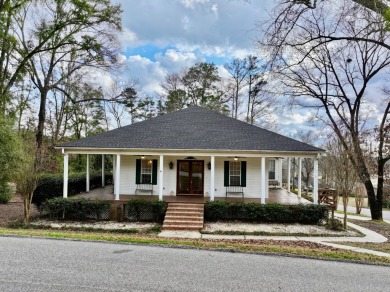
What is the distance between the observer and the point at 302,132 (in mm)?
49656

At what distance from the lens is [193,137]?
658 inches

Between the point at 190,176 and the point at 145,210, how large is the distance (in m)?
3.89

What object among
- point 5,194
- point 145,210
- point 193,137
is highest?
point 193,137

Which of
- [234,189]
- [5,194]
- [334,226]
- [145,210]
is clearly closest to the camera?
[334,226]

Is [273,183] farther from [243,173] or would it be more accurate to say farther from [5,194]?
[5,194]

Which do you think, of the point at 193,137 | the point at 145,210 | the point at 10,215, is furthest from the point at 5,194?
the point at 193,137

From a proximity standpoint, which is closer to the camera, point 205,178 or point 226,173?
point 226,173

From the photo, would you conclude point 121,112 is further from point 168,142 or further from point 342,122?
point 342,122

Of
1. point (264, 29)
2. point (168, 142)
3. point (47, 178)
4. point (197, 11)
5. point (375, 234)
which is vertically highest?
point (197, 11)

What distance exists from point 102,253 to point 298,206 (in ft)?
31.7

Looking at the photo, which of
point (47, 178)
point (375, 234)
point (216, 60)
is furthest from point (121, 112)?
point (375, 234)

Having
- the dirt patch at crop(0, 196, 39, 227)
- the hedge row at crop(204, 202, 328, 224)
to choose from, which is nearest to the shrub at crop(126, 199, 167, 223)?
the hedge row at crop(204, 202, 328, 224)

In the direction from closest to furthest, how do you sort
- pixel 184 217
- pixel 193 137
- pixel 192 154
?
pixel 184 217, pixel 192 154, pixel 193 137

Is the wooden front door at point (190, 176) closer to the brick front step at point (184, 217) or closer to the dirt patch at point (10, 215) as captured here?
the brick front step at point (184, 217)
